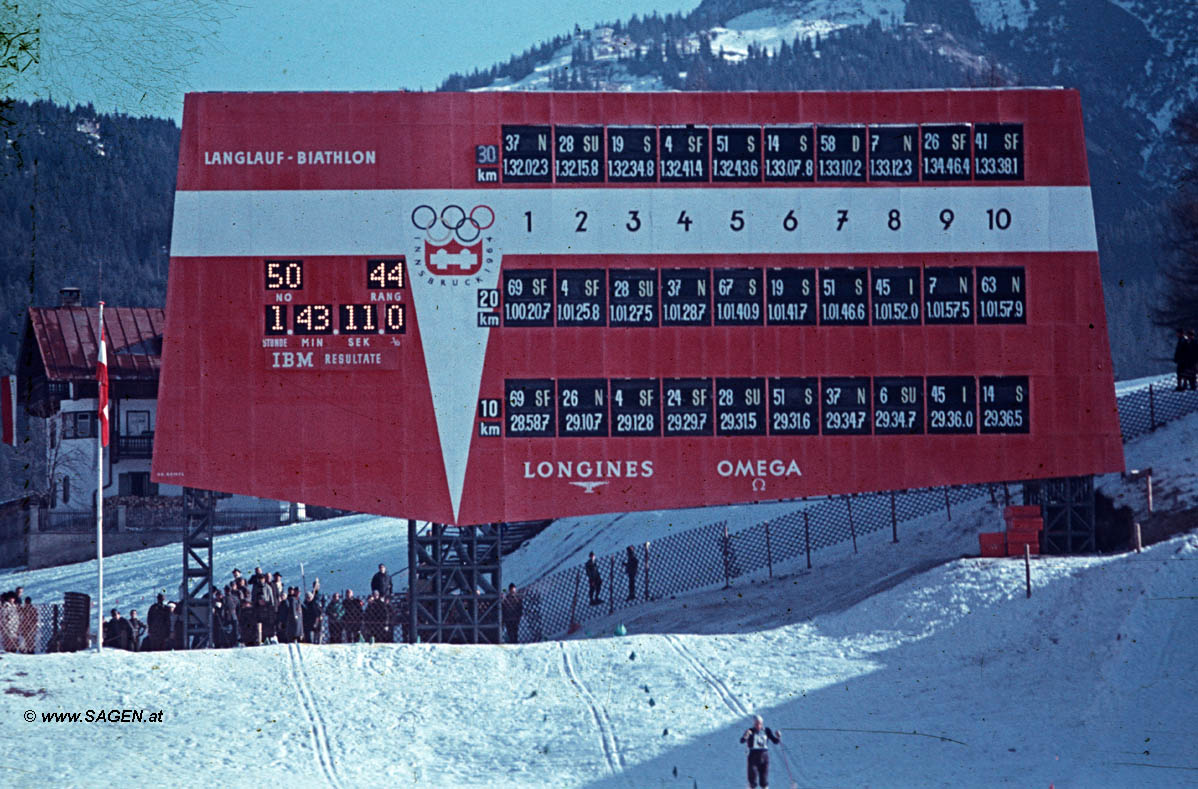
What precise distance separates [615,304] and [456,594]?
22.7 ft

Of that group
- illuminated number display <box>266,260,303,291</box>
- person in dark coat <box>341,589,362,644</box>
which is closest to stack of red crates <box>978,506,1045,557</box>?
person in dark coat <box>341,589,362,644</box>

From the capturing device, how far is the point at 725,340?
28516 mm

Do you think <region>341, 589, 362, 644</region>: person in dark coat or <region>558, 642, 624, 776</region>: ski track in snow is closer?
<region>558, 642, 624, 776</region>: ski track in snow

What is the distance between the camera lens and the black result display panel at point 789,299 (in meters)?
28.6

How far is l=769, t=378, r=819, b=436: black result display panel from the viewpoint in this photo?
28500 millimetres

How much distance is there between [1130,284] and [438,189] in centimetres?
13039

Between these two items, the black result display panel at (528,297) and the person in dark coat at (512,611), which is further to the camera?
the person in dark coat at (512,611)

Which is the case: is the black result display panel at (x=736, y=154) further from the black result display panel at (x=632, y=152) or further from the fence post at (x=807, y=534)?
the fence post at (x=807, y=534)

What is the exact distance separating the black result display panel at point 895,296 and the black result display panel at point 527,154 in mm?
6838

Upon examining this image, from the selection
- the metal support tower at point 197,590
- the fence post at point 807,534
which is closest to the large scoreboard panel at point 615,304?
the metal support tower at point 197,590

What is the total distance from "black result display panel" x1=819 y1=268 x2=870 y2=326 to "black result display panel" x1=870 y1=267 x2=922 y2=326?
19 centimetres

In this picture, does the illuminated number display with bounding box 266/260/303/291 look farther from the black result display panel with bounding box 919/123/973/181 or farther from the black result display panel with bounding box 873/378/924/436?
the black result display panel with bounding box 919/123/973/181

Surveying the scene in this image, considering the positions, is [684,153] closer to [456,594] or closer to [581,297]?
[581,297]

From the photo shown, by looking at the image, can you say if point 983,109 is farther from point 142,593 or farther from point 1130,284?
point 1130,284
